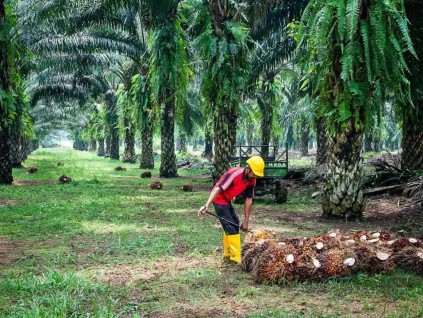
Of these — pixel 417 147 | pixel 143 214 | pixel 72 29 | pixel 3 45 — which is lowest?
pixel 143 214

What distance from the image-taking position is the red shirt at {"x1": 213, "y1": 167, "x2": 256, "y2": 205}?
6383 mm

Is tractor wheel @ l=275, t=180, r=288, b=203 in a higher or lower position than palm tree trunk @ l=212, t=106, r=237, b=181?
lower

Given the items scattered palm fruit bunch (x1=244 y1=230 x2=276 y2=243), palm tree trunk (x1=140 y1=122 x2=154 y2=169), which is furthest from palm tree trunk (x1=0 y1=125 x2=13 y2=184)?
scattered palm fruit bunch (x1=244 y1=230 x2=276 y2=243)

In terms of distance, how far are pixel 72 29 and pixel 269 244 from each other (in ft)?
45.1

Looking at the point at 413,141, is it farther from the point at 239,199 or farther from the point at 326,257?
the point at 326,257

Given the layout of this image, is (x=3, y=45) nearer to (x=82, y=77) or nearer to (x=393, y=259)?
(x=393, y=259)

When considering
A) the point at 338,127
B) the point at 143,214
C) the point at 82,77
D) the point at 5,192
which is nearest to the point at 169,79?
the point at 5,192

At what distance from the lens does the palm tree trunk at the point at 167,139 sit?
1972 centimetres

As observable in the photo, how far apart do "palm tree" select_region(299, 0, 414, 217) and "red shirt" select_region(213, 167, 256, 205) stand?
2820 millimetres

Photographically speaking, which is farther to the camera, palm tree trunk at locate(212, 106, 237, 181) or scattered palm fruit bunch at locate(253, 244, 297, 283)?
palm tree trunk at locate(212, 106, 237, 181)

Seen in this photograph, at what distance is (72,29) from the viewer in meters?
17.1

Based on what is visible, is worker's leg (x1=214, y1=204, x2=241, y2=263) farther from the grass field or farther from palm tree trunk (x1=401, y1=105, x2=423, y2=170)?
palm tree trunk (x1=401, y1=105, x2=423, y2=170)

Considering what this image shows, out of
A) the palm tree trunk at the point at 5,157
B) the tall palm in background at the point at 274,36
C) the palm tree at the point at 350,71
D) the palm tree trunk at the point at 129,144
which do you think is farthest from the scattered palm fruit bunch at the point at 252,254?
the palm tree trunk at the point at 129,144

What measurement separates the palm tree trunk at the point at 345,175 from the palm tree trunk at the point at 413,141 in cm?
315
